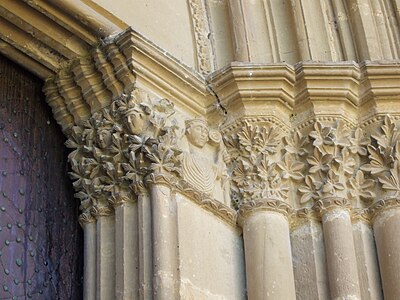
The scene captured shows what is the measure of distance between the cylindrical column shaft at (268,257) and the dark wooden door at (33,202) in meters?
0.67

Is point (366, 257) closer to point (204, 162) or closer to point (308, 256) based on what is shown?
point (308, 256)

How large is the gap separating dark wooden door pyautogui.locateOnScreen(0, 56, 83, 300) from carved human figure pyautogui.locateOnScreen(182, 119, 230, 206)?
51cm

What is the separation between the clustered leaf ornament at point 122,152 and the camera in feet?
14.6

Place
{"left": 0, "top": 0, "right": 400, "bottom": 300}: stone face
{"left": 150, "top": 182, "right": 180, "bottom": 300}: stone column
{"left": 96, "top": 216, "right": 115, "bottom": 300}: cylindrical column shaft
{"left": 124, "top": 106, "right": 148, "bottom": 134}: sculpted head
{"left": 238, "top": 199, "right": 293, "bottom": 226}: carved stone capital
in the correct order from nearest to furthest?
1. {"left": 150, "top": 182, "right": 180, "bottom": 300}: stone column
2. {"left": 96, "top": 216, "right": 115, "bottom": 300}: cylindrical column shaft
3. {"left": 0, "top": 0, "right": 400, "bottom": 300}: stone face
4. {"left": 124, "top": 106, "right": 148, "bottom": 134}: sculpted head
5. {"left": 238, "top": 199, "right": 293, "bottom": 226}: carved stone capital

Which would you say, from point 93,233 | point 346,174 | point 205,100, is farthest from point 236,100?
point 93,233

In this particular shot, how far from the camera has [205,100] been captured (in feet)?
16.0

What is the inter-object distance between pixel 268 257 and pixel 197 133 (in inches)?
23.1

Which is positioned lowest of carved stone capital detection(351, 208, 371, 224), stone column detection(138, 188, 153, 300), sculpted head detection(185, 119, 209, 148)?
stone column detection(138, 188, 153, 300)

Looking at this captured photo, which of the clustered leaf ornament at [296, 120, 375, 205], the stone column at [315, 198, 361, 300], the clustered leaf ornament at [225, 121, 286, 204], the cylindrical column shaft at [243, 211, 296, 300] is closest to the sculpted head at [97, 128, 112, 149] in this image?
the clustered leaf ornament at [225, 121, 286, 204]

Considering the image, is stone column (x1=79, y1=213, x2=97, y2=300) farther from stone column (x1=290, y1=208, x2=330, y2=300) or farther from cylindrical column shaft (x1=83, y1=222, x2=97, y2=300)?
stone column (x1=290, y1=208, x2=330, y2=300)

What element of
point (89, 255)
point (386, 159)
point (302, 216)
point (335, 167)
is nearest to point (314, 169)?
point (335, 167)

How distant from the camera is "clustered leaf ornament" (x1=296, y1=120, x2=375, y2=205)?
4715 millimetres

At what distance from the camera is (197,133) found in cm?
472

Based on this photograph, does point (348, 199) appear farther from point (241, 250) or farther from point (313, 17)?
point (313, 17)
